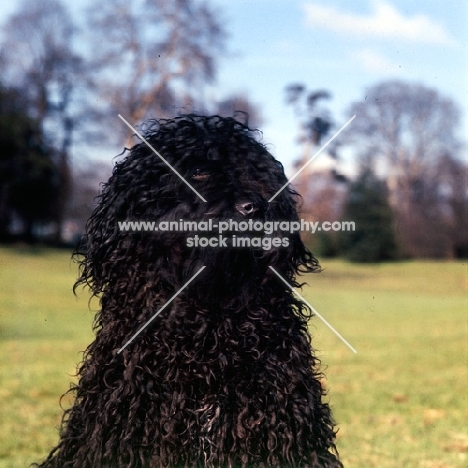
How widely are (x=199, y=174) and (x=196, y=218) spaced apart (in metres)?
0.22

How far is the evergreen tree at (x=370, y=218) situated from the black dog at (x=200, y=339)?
1369 centimetres

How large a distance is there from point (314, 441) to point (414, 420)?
323 cm

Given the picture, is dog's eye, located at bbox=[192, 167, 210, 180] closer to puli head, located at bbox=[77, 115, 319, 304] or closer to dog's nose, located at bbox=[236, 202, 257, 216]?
puli head, located at bbox=[77, 115, 319, 304]

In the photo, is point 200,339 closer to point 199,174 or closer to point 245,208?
point 245,208

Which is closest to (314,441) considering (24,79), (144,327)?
(144,327)

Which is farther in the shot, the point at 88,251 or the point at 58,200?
the point at 58,200

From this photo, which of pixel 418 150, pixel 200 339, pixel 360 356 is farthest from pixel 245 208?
pixel 418 150

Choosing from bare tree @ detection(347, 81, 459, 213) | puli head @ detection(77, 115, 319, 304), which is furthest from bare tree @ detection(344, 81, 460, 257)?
puli head @ detection(77, 115, 319, 304)

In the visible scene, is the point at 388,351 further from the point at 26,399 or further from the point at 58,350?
the point at 26,399

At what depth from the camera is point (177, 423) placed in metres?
3.10

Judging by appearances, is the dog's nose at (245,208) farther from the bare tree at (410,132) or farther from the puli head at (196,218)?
the bare tree at (410,132)

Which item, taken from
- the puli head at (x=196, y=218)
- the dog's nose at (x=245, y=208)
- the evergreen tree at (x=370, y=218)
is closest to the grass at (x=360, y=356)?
the evergreen tree at (x=370, y=218)

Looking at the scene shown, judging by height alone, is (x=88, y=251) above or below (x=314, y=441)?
above

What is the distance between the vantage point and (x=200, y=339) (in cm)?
315
